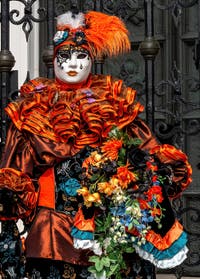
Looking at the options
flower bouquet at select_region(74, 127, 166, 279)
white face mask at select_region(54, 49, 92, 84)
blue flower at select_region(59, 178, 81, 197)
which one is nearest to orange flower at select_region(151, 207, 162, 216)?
flower bouquet at select_region(74, 127, 166, 279)

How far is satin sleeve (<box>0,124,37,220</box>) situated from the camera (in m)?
4.13

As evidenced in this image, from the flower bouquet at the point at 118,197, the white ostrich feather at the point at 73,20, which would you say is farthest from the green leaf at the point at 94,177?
the white ostrich feather at the point at 73,20

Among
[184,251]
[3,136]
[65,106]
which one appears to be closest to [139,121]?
[65,106]

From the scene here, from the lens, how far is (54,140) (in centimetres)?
420

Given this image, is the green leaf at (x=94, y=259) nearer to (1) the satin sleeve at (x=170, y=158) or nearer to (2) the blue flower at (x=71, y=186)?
(2) the blue flower at (x=71, y=186)

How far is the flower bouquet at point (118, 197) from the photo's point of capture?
391cm

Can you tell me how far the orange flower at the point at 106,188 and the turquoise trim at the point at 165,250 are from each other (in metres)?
0.33

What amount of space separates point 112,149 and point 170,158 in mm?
367

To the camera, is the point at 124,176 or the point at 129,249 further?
the point at 129,249

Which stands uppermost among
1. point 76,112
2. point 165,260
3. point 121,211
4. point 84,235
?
point 76,112

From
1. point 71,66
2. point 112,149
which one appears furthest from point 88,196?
point 71,66

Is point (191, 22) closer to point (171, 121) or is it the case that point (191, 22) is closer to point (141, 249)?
point (171, 121)

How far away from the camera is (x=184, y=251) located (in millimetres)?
4062

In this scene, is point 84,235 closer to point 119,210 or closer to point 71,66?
point 119,210
